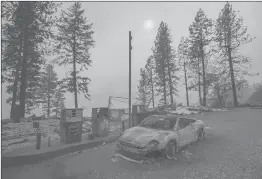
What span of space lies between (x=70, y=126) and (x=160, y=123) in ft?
13.2

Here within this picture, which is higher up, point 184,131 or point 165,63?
point 165,63

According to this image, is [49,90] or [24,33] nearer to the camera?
[24,33]

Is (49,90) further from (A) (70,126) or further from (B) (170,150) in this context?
(B) (170,150)

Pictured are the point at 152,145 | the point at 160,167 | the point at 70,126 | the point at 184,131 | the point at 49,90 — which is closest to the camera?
the point at 160,167

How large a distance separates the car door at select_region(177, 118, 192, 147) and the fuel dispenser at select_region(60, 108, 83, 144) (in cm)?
451

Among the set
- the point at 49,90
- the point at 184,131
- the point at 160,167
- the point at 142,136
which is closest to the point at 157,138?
the point at 142,136

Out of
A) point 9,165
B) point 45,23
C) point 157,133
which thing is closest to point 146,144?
point 157,133

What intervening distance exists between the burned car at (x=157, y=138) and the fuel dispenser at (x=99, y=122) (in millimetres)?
2705

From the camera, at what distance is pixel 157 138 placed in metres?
5.40

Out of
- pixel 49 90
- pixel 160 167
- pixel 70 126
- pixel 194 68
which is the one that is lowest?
A: pixel 160 167

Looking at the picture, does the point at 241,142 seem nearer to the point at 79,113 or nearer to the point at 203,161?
the point at 203,161

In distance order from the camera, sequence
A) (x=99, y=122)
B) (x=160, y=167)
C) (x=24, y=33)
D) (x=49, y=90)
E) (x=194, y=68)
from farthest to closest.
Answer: (x=49, y=90) → (x=194, y=68) → (x=24, y=33) → (x=99, y=122) → (x=160, y=167)

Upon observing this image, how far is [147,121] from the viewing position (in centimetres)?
707

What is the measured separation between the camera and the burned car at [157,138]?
17.3ft
